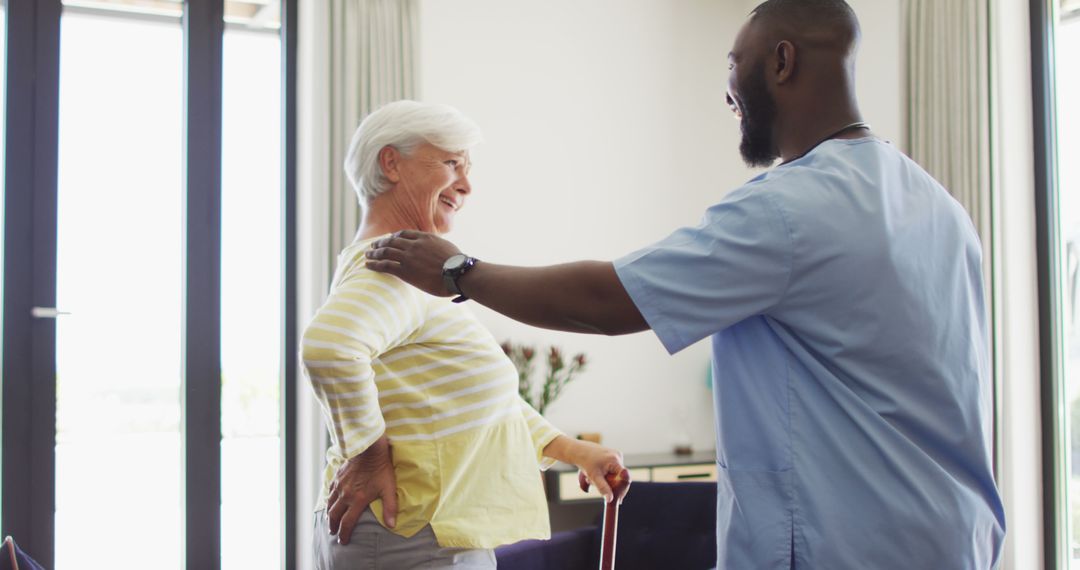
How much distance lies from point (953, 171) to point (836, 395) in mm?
2997

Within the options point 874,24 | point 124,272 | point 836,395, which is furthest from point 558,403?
point 836,395

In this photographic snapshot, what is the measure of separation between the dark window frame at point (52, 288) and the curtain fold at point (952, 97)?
2736mm

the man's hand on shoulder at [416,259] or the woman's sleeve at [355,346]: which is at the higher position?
the man's hand on shoulder at [416,259]

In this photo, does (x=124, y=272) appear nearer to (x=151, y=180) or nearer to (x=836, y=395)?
(x=151, y=180)

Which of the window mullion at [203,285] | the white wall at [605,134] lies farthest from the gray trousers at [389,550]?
the white wall at [605,134]

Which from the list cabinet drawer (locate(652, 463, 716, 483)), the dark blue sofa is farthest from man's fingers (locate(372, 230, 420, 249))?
cabinet drawer (locate(652, 463, 716, 483))

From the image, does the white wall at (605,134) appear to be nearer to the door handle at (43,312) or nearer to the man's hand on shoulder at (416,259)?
the door handle at (43,312)

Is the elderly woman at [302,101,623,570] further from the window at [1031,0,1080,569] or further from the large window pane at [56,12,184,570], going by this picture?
the window at [1031,0,1080,569]

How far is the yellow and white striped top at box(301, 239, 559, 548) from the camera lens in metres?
1.35

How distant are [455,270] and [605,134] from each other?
12.0 ft

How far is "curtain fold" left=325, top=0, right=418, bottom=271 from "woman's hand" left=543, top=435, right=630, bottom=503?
2417 mm

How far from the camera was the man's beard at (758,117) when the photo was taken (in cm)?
130

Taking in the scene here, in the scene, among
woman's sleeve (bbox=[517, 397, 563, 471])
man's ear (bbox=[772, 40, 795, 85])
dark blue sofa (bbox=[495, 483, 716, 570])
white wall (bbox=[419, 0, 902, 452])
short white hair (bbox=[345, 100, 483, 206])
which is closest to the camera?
man's ear (bbox=[772, 40, 795, 85])

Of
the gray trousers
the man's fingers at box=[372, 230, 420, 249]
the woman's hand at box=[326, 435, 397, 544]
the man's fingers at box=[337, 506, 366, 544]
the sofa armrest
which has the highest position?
the man's fingers at box=[372, 230, 420, 249]
